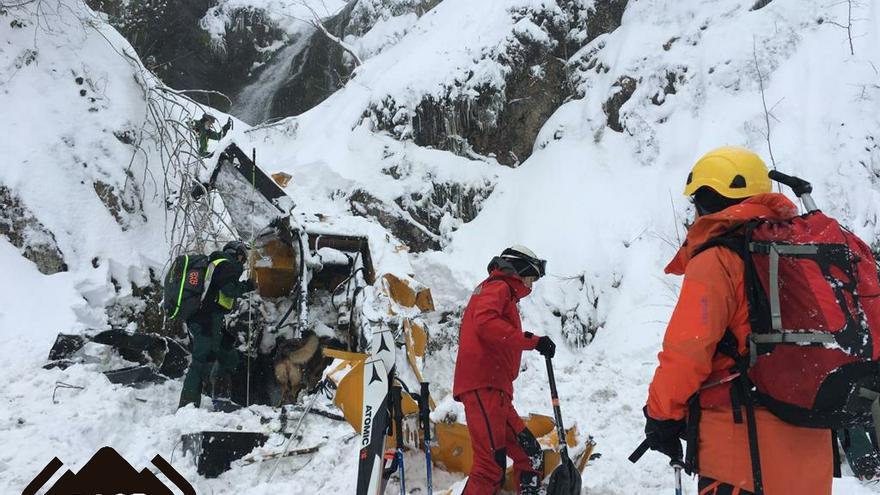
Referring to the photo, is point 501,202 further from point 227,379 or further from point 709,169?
point 709,169

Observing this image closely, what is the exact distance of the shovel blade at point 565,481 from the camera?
3.25 meters

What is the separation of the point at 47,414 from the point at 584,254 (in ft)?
21.9

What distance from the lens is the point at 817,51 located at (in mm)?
7852

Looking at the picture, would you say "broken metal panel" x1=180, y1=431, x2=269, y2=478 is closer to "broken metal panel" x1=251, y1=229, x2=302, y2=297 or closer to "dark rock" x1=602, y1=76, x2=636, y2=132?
"broken metal panel" x1=251, y1=229, x2=302, y2=297

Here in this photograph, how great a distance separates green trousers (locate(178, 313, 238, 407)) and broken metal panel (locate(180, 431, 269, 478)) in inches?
42.3

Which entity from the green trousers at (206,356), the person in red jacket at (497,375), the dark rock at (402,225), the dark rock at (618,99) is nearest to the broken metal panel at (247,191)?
the green trousers at (206,356)

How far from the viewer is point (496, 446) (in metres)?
3.45

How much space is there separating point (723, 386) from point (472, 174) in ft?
28.5

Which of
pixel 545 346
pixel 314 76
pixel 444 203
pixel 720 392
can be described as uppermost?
pixel 314 76

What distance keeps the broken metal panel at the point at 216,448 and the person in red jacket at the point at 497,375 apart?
184 centimetres

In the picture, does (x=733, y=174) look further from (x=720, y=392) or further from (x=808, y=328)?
(x=720, y=392)

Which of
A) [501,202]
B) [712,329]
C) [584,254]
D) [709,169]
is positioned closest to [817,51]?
[584,254]

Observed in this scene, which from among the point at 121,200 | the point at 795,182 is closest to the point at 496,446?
the point at 795,182

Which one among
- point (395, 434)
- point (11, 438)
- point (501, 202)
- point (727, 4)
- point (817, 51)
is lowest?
point (11, 438)
